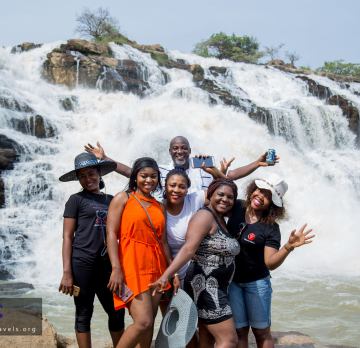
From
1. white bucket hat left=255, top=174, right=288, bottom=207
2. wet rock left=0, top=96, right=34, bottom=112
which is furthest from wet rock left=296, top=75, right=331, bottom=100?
white bucket hat left=255, top=174, right=288, bottom=207

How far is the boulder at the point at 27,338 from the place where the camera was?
2.88m

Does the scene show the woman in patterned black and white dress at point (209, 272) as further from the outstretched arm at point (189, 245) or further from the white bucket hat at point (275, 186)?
the white bucket hat at point (275, 186)

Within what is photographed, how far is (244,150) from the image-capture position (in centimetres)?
1200

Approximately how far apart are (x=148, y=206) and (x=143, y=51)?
19936 mm

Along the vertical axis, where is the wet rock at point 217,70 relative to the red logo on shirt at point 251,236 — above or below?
above

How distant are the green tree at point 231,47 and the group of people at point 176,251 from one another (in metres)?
36.4

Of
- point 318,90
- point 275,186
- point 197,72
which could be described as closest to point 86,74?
point 197,72

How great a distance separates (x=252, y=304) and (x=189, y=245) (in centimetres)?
67

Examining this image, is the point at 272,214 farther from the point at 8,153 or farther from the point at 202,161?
the point at 8,153

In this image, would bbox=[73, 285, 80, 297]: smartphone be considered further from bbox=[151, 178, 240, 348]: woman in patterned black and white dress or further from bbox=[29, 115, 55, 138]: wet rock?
bbox=[29, 115, 55, 138]: wet rock

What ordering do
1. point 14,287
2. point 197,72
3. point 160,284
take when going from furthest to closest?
point 197,72
point 14,287
point 160,284

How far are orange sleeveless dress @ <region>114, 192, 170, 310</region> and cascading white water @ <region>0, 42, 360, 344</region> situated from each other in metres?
2.00

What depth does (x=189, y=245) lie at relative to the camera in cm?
235

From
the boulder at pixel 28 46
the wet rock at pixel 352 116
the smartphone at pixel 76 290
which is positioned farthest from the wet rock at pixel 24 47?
the smartphone at pixel 76 290
